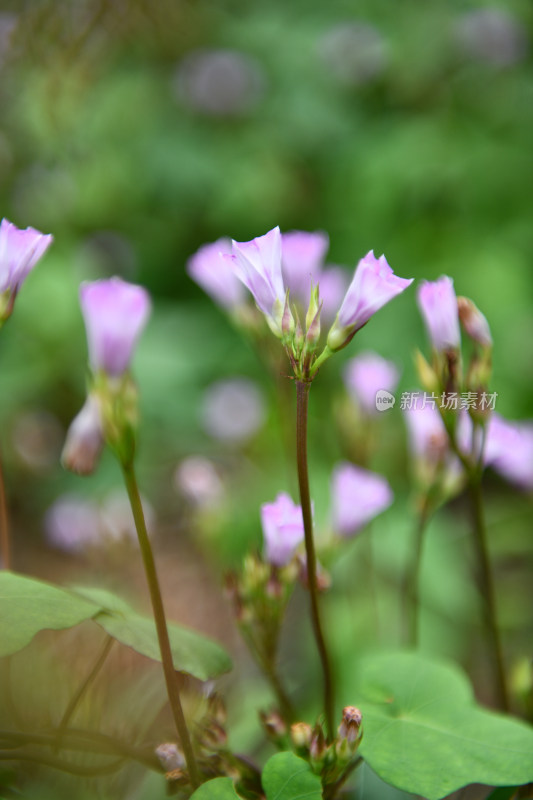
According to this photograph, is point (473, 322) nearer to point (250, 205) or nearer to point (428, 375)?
point (428, 375)

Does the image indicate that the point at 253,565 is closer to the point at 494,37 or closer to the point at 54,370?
the point at 54,370

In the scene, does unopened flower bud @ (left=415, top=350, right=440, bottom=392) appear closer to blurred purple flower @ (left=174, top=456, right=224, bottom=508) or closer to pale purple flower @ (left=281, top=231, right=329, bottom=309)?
pale purple flower @ (left=281, top=231, right=329, bottom=309)

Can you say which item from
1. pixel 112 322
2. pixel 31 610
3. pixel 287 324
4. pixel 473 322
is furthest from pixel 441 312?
pixel 31 610

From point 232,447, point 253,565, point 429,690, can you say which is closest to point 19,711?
point 253,565

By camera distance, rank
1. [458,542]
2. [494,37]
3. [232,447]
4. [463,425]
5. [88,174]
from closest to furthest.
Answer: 1. [463,425]
2. [458,542]
3. [232,447]
4. [88,174]
5. [494,37]

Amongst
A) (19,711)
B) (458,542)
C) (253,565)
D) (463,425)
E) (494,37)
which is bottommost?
(458,542)
